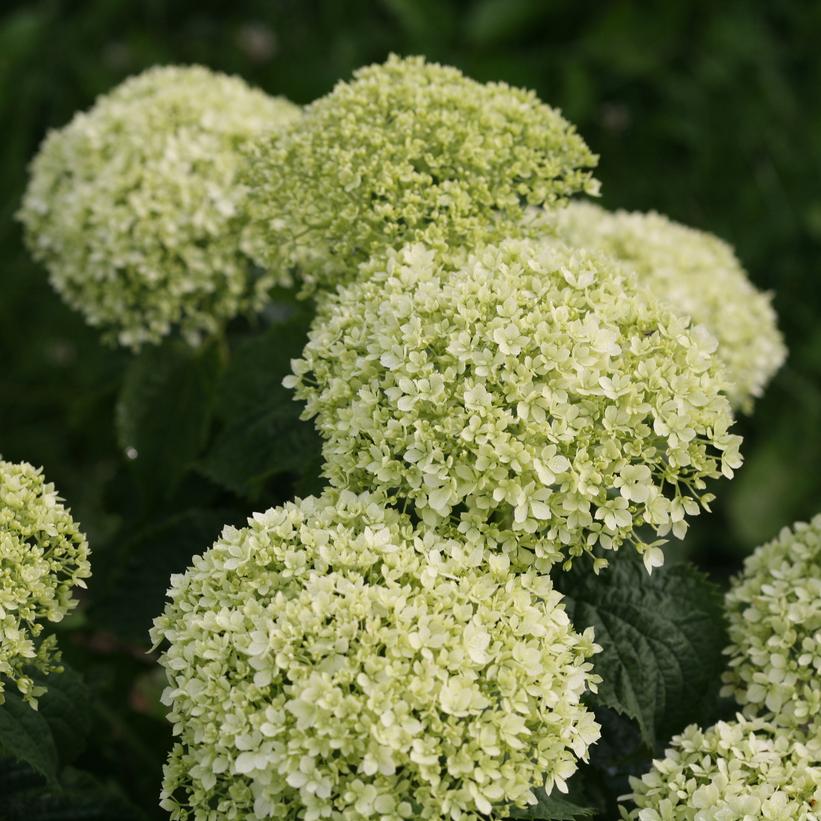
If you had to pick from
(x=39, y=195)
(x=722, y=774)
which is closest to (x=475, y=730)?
(x=722, y=774)

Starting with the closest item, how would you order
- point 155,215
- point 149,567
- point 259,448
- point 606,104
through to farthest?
point 259,448 → point 149,567 → point 155,215 → point 606,104

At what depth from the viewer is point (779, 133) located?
494 centimetres

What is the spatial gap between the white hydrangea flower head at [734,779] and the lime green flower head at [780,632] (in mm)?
57

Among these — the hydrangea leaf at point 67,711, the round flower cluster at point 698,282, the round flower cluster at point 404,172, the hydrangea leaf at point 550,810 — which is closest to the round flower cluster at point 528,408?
the round flower cluster at point 404,172

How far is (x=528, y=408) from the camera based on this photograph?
153 centimetres

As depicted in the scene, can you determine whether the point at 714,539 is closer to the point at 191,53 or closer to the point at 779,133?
the point at 779,133

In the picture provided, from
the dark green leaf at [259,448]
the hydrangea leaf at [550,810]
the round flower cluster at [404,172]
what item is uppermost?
the round flower cluster at [404,172]

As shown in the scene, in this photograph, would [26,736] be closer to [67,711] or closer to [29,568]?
[67,711]

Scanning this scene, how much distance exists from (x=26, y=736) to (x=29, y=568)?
26cm

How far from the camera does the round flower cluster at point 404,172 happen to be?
1.80m

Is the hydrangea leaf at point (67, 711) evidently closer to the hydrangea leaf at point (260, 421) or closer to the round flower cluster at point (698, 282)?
the hydrangea leaf at point (260, 421)

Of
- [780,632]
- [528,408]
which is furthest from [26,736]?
[780,632]

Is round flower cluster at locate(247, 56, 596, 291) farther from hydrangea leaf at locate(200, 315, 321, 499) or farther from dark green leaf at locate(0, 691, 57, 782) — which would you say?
dark green leaf at locate(0, 691, 57, 782)

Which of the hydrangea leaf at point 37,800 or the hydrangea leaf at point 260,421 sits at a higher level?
the hydrangea leaf at point 260,421
